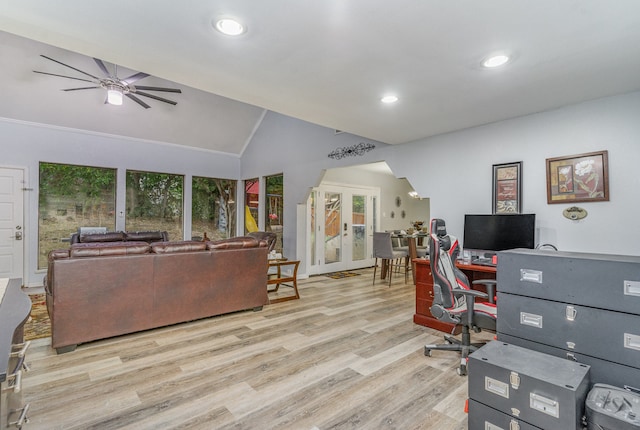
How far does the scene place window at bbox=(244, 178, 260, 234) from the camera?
7699 millimetres

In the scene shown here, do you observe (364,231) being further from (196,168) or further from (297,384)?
(297,384)

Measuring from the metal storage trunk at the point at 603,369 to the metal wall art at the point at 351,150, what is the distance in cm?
394

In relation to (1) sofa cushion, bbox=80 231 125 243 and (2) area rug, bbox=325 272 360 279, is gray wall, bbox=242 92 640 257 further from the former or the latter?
(1) sofa cushion, bbox=80 231 125 243

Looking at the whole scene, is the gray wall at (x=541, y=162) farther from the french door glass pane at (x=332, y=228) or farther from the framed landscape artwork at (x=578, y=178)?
the french door glass pane at (x=332, y=228)

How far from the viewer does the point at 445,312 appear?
263 centimetres

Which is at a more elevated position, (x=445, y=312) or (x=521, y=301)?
(x=521, y=301)

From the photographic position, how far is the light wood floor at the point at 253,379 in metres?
1.93

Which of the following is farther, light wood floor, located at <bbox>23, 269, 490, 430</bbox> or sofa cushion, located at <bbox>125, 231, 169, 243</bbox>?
sofa cushion, located at <bbox>125, 231, 169, 243</bbox>

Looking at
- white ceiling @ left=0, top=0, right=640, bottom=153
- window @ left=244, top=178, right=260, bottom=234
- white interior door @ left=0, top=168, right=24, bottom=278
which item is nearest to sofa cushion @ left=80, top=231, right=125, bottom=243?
white interior door @ left=0, top=168, right=24, bottom=278

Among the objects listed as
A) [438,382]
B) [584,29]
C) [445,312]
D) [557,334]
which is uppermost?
[584,29]

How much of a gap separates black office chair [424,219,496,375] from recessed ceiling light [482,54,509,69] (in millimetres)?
1345

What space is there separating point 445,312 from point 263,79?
8.37 ft

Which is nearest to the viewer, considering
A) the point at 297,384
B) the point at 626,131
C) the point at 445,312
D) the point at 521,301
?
the point at 521,301

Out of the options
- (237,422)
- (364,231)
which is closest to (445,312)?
(237,422)
